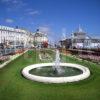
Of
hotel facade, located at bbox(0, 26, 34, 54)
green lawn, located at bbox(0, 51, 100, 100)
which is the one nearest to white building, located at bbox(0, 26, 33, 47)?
hotel facade, located at bbox(0, 26, 34, 54)

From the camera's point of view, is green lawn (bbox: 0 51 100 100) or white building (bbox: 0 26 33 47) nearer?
green lawn (bbox: 0 51 100 100)

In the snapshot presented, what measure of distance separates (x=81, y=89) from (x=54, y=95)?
8.02 feet

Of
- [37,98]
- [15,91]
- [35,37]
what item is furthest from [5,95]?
[35,37]

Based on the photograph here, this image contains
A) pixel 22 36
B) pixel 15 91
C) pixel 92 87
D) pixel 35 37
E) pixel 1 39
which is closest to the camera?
pixel 15 91

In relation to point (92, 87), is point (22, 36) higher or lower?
higher

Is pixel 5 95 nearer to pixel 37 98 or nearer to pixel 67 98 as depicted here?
pixel 37 98

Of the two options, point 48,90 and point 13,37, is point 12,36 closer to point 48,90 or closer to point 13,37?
point 13,37

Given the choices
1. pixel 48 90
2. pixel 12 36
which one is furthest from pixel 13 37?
pixel 48 90

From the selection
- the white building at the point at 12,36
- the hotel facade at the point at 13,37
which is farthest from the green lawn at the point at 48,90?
the white building at the point at 12,36

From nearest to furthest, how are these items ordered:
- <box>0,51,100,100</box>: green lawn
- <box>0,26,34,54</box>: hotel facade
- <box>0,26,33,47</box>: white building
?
<box>0,51,100,100</box>: green lawn → <box>0,26,34,54</box>: hotel facade → <box>0,26,33,47</box>: white building

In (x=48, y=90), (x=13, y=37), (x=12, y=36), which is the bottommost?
(x=48, y=90)

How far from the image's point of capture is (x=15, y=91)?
12.0 metres

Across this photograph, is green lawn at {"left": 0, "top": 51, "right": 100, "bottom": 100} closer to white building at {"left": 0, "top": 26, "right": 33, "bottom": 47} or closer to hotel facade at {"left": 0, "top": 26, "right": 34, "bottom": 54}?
hotel facade at {"left": 0, "top": 26, "right": 34, "bottom": 54}

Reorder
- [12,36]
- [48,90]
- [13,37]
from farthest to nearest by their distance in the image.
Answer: [13,37], [12,36], [48,90]
